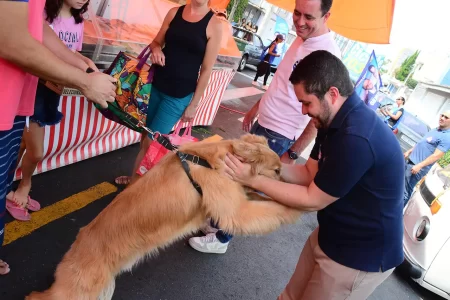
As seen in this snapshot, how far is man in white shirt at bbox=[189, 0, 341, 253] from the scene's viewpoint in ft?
8.58

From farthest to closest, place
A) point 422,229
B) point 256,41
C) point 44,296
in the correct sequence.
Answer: point 256,41, point 422,229, point 44,296

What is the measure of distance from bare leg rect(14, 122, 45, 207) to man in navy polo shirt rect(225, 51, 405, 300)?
1.75 meters

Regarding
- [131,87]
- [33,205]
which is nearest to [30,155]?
[33,205]

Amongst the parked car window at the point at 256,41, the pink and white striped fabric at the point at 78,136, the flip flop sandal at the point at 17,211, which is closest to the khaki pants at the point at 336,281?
the flip flop sandal at the point at 17,211

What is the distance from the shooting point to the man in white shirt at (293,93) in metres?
2.62

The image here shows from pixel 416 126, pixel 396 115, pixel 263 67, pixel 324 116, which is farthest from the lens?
pixel 263 67

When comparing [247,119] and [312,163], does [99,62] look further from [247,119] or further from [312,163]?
[312,163]

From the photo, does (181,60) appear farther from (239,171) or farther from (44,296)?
(44,296)

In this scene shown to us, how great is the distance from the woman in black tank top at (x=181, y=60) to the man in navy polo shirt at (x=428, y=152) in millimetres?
4695

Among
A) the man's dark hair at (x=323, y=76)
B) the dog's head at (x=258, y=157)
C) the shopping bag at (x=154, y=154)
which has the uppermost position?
the man's dark hair at (x=323, y=76)

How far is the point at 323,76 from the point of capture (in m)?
1.60

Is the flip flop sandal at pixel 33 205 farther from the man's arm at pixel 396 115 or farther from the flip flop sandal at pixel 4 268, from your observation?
the man's arm at pixel 396 115

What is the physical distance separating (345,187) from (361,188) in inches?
6.1

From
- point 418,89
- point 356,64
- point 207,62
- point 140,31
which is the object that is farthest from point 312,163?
point 418,89
